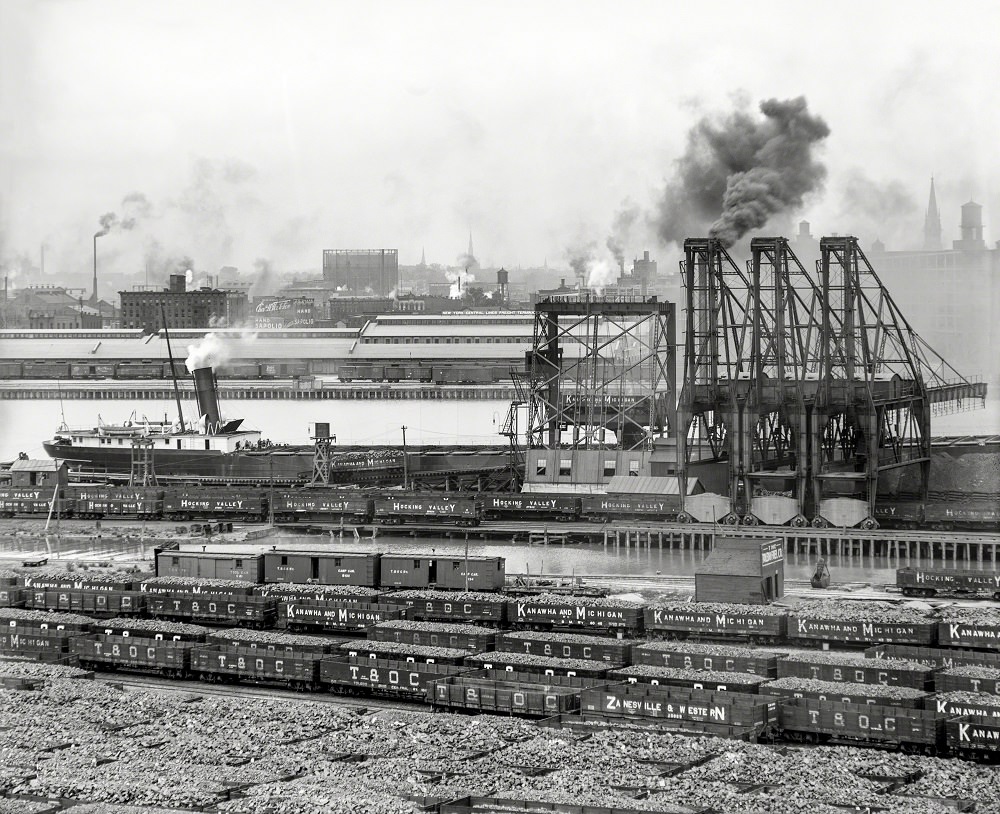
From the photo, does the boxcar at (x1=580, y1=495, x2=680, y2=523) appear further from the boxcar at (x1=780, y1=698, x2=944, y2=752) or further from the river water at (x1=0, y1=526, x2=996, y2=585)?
the boxcar at (x1=780, y1=698, x2=944, y2=752)

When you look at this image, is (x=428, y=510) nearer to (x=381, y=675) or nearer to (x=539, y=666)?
(x=381, y=675)

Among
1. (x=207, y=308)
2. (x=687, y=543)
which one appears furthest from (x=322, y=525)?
(x=207, y=308)

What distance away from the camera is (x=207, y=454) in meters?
50.2

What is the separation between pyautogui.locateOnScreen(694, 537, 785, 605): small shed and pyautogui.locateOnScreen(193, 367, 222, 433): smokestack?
2622 centimetres

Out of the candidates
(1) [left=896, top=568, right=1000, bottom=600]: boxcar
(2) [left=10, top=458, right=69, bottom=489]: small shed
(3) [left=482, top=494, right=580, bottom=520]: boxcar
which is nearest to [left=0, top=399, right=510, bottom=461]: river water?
(2) [left=10, top=458, right=69, bottom=489]: small shed

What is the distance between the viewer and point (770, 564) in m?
28.4

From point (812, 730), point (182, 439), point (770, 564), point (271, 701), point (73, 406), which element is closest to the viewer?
point (812, 730)

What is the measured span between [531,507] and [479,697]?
19.8 meters

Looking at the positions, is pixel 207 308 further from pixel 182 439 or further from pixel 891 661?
pixel 891 661

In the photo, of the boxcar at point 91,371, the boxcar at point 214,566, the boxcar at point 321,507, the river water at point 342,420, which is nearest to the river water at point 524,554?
the boxcar at point 321,507

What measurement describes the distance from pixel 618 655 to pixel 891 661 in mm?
4026

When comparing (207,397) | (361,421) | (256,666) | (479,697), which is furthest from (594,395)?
(479,697)

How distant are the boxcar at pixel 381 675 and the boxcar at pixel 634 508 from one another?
54.1 ft

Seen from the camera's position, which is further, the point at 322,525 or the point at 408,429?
the point at 408,429
